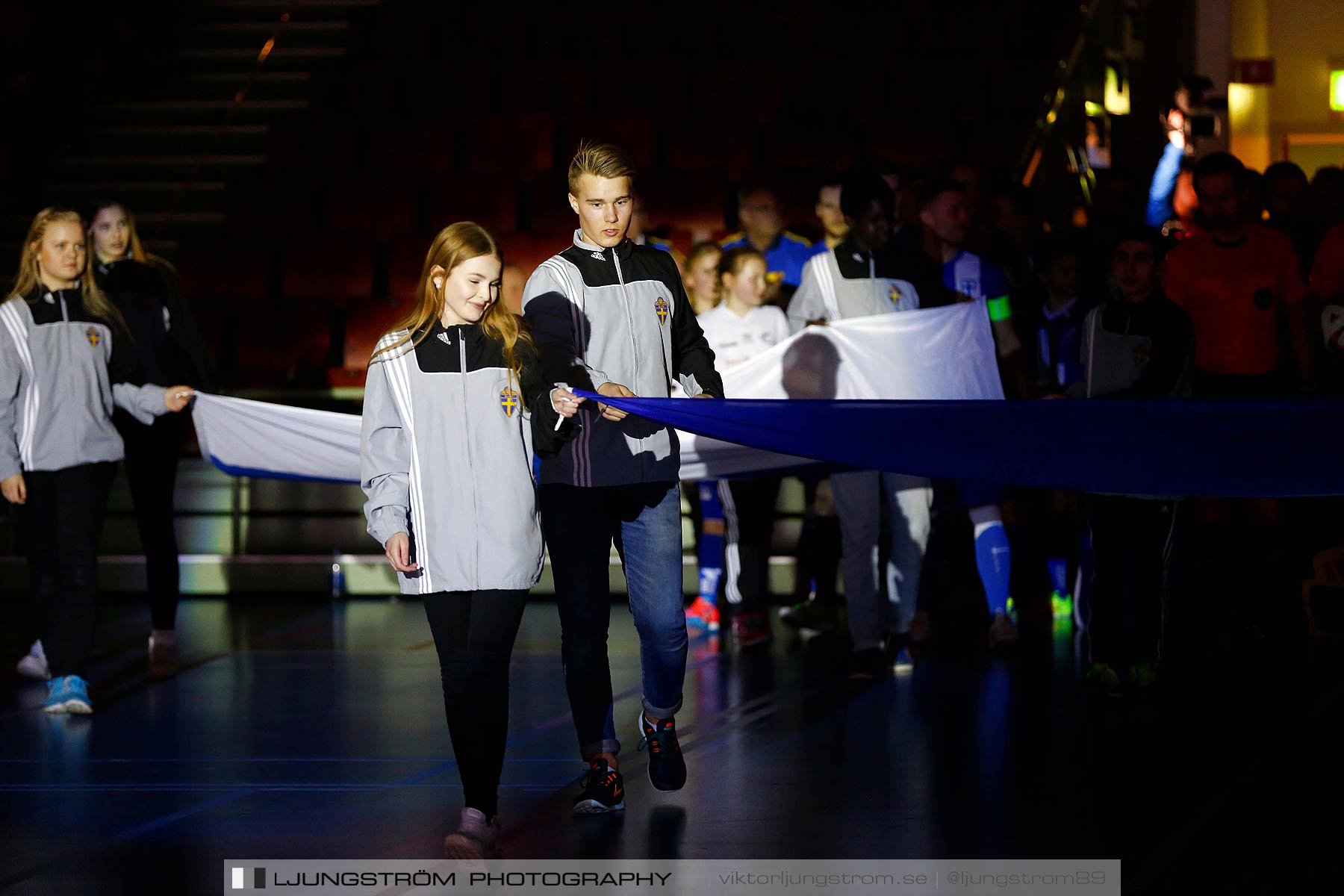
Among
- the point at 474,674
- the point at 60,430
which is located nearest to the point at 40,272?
the point at 60,430

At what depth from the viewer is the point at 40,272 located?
14.7 ft

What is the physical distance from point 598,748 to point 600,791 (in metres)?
0.09

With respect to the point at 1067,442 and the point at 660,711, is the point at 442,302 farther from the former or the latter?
the point at 1067,442

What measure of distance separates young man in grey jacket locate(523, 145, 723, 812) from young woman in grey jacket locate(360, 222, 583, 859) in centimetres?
23

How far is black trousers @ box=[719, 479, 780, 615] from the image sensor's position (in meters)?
5.64

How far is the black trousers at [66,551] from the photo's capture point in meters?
4.46

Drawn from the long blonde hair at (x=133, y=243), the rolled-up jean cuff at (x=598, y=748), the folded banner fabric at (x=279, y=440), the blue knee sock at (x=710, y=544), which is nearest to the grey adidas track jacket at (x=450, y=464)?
the rolled-up jean cuff at (x=598, y=748)

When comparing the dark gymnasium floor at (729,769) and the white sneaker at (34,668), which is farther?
the white sneaker at (34,668)

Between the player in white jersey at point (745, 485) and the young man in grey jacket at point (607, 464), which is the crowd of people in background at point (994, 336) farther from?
the young man in grey jacket at point (607, 464)

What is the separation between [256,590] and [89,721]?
→ 8.86 feet

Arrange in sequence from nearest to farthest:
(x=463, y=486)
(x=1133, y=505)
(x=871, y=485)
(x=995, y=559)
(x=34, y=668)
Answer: (x=463, y=486) → (x=1133, y=505) → (x=871, y=485) → (x=34, y=668) → (x=995, y=559)

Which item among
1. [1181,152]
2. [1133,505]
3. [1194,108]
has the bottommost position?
[1133,505]

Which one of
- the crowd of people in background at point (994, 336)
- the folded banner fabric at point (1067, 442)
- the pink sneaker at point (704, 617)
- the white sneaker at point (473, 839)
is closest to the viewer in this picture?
the white sneaker at point (473, 839)

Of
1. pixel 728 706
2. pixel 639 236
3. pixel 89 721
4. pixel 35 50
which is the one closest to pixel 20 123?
pixel 35 50
